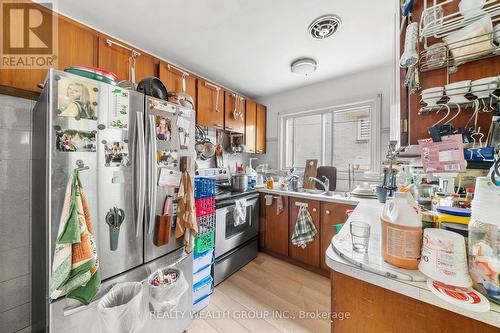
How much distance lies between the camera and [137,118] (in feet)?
3.68

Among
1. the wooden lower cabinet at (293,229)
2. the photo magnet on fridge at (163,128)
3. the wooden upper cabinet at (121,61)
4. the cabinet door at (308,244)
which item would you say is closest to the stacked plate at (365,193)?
the wooden lower cabinet at (293,229)

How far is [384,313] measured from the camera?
0.56 meters

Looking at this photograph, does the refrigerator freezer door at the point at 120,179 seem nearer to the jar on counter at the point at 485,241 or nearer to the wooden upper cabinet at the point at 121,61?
the wooden upper cabinet at the point at 121,61

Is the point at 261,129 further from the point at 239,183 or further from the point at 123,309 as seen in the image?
the point at 123,309

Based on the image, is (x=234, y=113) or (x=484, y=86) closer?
(x=484, y=86)

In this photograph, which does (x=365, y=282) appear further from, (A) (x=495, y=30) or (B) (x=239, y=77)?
(B) (x=239, y=77)

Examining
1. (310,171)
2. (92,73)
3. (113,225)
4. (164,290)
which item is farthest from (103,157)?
(310,171)

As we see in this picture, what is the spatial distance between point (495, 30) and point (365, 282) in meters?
1.04

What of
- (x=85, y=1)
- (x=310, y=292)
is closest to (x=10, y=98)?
(x=85, y=1)

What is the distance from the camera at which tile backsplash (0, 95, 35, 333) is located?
124 cm

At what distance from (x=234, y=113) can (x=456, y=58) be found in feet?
7.47

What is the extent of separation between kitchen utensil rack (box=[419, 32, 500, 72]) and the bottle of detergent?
2.28ft

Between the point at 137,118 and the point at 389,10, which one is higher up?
the point at 389,10

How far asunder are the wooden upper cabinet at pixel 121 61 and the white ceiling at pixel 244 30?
176 mm
